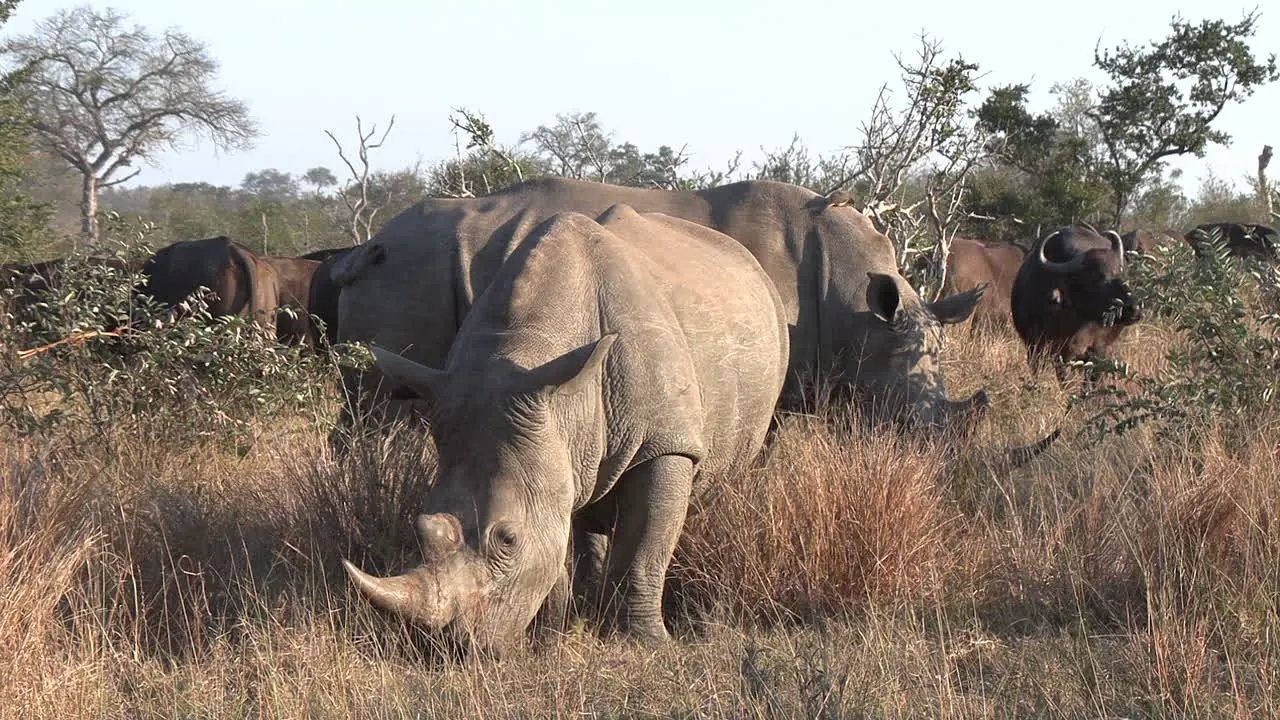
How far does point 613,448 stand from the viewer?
5.00 meters

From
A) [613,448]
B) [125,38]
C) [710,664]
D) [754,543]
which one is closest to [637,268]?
[613,448]

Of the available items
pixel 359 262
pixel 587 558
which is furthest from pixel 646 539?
pixel 359 262

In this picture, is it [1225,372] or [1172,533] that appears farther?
[1225,372]

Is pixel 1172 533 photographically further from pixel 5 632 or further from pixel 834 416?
pixel 5 632

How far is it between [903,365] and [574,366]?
352 cm

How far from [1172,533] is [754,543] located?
5.21 ft

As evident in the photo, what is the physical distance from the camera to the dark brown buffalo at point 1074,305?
1062cm

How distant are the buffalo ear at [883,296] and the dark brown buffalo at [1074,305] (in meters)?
3.36

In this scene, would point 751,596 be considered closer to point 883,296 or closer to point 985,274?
point 883,296

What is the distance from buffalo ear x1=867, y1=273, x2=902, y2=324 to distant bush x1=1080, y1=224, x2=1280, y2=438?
3.66ft

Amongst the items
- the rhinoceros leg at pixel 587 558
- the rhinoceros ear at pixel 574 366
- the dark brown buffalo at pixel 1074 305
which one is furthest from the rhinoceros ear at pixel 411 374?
the dark brown buffalo at pixel 1074 305

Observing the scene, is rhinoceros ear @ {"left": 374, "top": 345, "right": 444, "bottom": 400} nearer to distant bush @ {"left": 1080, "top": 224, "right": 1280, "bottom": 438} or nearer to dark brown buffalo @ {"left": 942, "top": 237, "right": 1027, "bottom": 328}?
distant bush @ {"left": 1080, "top": 224, "right": 1280, "bottom": 438}

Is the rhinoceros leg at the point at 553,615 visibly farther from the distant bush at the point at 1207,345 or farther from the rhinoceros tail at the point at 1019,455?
the distant bush at the point at 1207,345

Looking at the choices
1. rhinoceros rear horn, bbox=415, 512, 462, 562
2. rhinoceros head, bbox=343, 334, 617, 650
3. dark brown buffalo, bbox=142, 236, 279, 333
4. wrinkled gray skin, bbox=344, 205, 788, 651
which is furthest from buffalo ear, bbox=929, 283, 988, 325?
dark brown buffalo, bbox=142, 236, 279, 333
